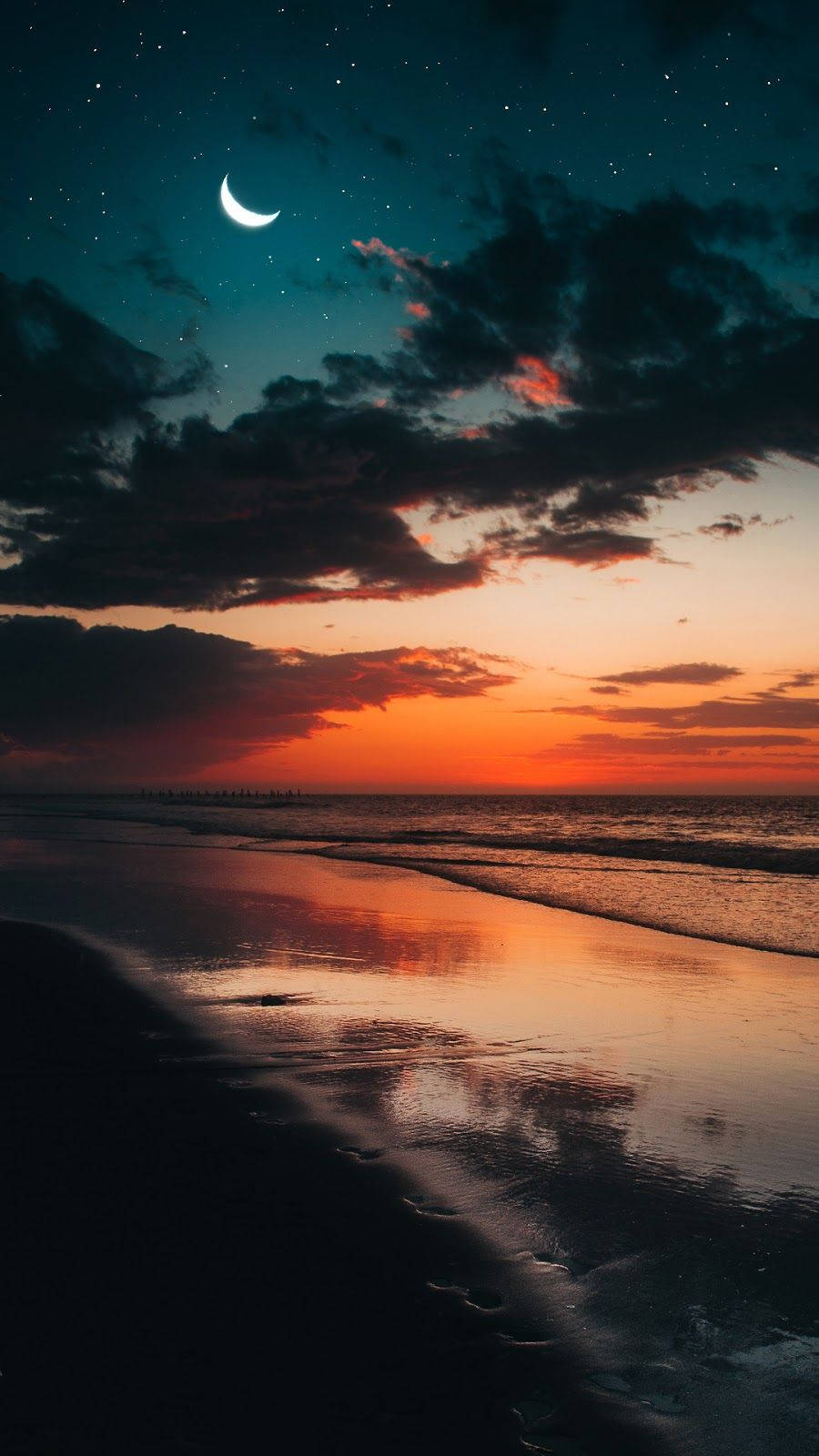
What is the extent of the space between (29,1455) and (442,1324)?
171cm

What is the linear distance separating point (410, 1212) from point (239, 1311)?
1347mm

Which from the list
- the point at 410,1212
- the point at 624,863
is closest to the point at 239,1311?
the point at 410,1212

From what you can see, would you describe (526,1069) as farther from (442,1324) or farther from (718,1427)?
(718,1427)

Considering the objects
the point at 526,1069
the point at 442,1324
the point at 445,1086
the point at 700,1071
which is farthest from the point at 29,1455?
the point at 700,1071

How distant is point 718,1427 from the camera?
350 cm

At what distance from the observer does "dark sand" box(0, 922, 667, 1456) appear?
3443 millimetres

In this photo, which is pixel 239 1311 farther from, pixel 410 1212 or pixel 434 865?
pixel 434 865

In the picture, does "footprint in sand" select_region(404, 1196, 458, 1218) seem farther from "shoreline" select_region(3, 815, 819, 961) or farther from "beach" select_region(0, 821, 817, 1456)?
"shoreline" select_region(3, 815, 819, 961)

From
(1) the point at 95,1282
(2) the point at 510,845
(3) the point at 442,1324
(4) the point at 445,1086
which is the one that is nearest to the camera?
(3) the point at 442,1324

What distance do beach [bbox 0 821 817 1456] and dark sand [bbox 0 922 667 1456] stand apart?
0.05 feet

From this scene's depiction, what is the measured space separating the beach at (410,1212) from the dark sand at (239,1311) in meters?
0.02

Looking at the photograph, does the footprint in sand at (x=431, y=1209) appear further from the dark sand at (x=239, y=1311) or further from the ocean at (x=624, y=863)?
the ocean at (x=624, y=863)

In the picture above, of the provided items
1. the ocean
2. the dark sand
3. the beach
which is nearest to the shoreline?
the ocean

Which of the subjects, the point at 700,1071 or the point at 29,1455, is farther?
the point at 700,1071
